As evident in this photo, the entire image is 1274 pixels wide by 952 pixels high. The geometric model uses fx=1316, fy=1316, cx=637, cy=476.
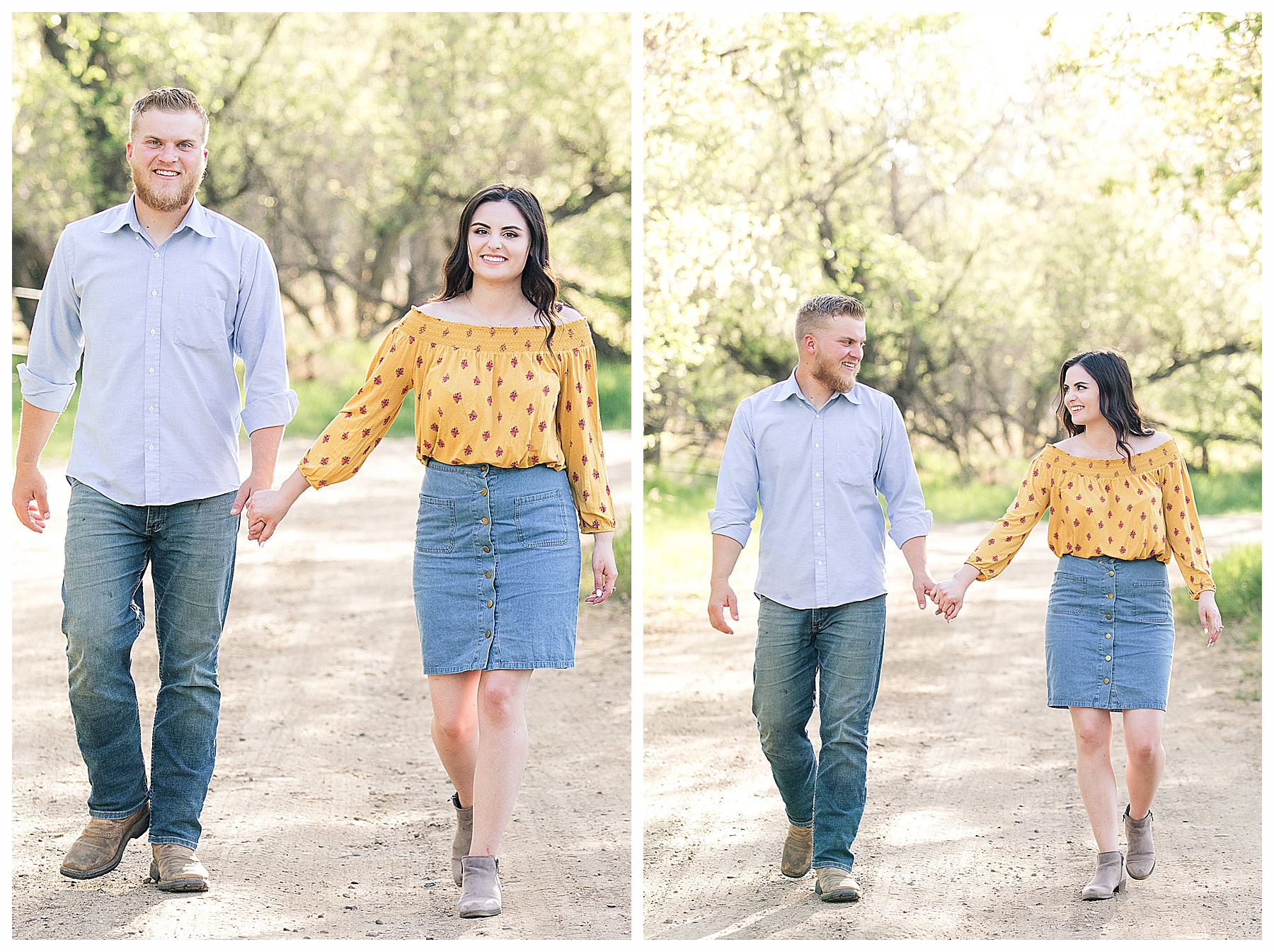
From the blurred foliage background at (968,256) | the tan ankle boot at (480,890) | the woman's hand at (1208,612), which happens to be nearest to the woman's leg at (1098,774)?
the woman's hand at (1208,612)

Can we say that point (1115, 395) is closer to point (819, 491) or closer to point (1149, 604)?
point (1149, 604)

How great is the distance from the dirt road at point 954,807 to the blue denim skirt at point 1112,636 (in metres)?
0.54

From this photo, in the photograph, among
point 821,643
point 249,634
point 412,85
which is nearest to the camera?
point 821,643

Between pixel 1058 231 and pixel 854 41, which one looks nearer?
pixel 854 41

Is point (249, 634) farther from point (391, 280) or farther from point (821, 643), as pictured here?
point (391, 280)

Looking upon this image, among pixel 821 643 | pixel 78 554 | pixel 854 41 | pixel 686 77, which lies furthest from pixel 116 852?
pixel 854 41

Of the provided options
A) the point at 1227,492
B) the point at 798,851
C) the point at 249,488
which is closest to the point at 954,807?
the point at 798,851

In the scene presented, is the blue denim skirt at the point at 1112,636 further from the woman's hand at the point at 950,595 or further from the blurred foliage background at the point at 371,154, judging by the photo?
the blurred foliage background at the point at 371,154

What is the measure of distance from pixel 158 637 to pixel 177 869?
0.56 metres

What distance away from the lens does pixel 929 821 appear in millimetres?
4215

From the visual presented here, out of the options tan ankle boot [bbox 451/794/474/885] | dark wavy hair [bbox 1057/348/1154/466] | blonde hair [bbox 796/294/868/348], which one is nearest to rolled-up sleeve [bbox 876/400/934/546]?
blonde hair [bbox 796/294/868/348]

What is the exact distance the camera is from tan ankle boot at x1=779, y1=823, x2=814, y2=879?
357cm

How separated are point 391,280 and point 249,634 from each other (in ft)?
29.5

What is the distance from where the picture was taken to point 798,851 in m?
3.58
